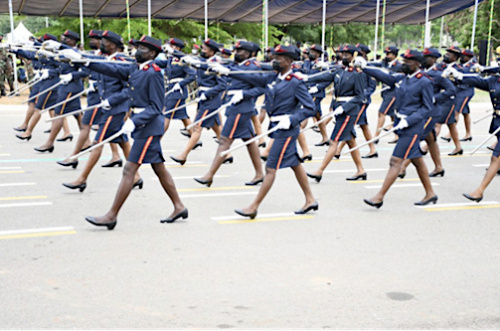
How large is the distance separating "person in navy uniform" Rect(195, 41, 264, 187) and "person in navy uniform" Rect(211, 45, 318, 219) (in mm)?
1508

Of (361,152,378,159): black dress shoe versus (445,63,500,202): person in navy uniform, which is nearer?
(445,63,500,202): person in navy uniform

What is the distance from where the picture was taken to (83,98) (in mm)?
22891

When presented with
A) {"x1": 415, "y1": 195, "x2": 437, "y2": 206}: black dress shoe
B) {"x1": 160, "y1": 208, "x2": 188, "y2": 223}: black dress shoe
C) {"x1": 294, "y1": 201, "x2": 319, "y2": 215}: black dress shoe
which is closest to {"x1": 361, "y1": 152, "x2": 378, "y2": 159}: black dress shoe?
{"x1": 415, "y1": 195, "x2": 437, "y2": 206}: black dress shoe

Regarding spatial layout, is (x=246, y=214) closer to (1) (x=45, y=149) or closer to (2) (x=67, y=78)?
(2) (x=67, y=78)

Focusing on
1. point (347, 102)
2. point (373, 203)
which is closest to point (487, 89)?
point (347, 102)

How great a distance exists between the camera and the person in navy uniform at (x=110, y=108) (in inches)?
311

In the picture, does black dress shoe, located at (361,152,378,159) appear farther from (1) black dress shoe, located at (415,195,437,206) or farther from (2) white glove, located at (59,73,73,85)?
(2) white glove, located at (59,73,73,85)

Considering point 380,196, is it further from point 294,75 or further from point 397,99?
point 294,75

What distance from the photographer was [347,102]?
931 cm

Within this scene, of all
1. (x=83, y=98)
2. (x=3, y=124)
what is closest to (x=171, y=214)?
(x=3, y=124)

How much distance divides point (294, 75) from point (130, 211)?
7.30 ft

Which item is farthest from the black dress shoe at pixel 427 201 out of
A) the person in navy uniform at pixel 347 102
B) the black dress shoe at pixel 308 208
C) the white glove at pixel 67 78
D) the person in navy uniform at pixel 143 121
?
the white glove at pixel 67 78

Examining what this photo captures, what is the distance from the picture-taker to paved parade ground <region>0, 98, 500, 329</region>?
4.41 meters

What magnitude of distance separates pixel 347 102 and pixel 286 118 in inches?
103
